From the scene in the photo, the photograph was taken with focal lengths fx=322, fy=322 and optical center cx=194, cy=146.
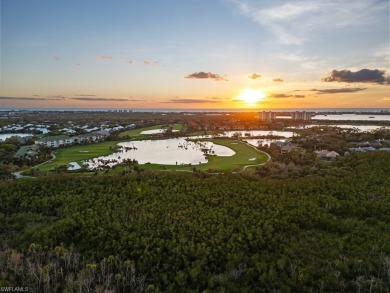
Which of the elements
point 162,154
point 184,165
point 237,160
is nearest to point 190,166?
point 184,165

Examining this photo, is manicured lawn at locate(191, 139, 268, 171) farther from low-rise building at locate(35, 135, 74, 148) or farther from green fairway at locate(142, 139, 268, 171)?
low-rise building at locate(35, 135, 74, 148)

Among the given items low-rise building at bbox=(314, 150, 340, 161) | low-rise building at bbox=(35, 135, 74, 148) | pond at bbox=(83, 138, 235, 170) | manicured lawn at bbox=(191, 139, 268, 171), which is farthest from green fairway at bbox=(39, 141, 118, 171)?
low-rise building at bbox=(314, 150, 340, 161)

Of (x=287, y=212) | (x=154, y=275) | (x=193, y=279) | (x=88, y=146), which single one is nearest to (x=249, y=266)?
(x=193, y=279)

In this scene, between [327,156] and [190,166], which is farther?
[327,156]

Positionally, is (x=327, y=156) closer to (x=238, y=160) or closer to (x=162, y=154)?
(x=238, y=160)

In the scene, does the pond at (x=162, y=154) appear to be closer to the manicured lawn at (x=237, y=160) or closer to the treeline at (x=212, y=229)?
the manicured lawn at (x=237, y=160)

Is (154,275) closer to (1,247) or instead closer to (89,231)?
(89,231)
